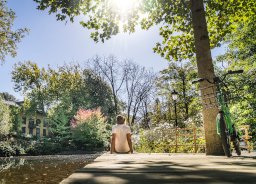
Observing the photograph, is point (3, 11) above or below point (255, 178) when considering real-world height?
above

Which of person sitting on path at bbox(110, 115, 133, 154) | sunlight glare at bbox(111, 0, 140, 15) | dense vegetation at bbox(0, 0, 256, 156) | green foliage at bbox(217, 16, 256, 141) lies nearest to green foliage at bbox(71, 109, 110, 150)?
dense vegetation at bbox(0, 0, 256, 156)

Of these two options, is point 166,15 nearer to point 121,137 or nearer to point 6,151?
point 121,137

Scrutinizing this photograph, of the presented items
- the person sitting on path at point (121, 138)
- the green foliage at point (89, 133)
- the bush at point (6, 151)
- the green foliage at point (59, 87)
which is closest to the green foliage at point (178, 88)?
the green foliage at point (59, 87)

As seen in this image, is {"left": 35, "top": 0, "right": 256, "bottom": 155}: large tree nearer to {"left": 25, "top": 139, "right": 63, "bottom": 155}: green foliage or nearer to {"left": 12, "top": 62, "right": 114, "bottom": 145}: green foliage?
{"left": 25, "top": 139, "right": 63, "bottom": 155}: green foliage

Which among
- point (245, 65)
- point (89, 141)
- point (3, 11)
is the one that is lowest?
point (89, 141)

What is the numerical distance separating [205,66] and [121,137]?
3.04 m

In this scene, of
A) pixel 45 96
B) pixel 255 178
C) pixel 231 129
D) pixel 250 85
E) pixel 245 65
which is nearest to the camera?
pixel 255 178

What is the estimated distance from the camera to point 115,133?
7.92 m

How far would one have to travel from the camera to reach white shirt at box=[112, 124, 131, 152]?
7957 millimetres

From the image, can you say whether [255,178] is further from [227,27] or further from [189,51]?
[227,27]

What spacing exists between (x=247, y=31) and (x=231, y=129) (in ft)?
45.5

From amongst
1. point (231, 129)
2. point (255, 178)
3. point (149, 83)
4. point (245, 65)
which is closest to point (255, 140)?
point (245, 65)

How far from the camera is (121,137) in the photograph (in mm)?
7996

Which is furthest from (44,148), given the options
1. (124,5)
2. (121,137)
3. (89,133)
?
(121,137)
